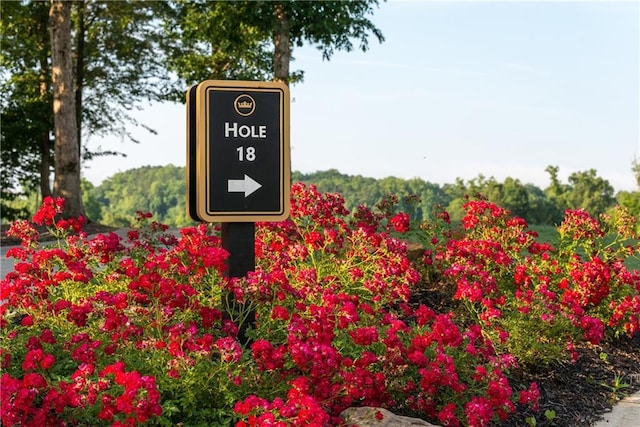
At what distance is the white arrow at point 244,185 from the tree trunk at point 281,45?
12.1 metres

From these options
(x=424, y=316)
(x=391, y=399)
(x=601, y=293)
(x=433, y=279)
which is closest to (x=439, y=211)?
(x=433, y=279)

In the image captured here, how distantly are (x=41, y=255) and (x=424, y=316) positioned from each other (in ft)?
8.38

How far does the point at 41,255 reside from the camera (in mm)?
5102

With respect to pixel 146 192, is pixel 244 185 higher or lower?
lower

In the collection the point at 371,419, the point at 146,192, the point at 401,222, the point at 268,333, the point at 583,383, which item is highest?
the point at 146,192

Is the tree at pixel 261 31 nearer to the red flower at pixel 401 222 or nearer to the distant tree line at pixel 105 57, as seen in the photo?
the distant tree line at pixel 105 57

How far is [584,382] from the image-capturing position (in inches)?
226

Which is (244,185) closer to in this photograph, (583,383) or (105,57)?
(583,383)

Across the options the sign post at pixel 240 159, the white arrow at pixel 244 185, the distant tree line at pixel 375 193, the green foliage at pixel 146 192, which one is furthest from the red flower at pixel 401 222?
the green foliage at pixel 146 192

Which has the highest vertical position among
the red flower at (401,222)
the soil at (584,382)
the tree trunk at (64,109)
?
the tree trunk at (64,109)

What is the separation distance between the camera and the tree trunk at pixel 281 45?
1648 cm

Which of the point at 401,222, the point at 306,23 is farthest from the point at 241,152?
the point at 306,23

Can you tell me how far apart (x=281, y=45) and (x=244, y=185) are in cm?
1265

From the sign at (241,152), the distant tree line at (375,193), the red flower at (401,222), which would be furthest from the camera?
the distant tree line at (375,193)
